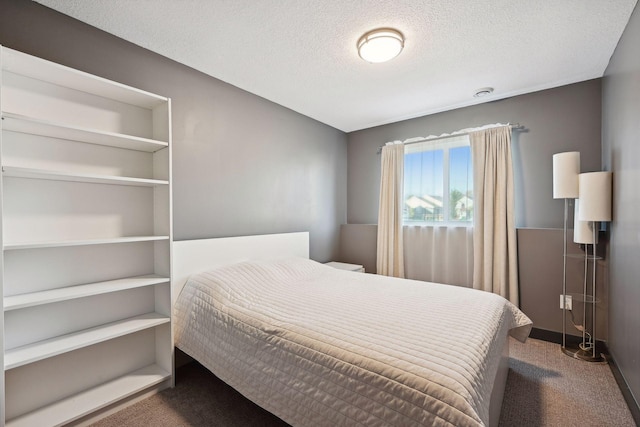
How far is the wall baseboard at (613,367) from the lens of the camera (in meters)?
1.67

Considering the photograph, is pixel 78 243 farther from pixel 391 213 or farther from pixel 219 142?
pixel 391 213

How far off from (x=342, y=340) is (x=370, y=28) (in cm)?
191

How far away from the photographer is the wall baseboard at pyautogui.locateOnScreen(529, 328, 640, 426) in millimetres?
1671

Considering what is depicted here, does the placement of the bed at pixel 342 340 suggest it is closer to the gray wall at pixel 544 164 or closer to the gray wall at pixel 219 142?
the gray wall at pixel 219 142

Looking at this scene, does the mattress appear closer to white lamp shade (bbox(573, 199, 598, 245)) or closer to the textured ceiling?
white lamp shade (bbox(573, 199, 598, 245))

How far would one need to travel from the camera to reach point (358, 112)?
343 centimetres

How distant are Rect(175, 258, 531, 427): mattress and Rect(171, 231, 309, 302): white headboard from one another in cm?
15

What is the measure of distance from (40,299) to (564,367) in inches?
139

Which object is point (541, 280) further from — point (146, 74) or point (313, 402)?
point (146, 74)

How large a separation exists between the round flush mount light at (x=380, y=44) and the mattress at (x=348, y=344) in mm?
1720

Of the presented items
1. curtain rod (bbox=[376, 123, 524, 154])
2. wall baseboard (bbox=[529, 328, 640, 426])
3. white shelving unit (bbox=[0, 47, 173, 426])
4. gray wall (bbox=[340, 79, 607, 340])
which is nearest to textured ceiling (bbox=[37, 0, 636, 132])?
gray wall (bbox=[340, 79, 607, 340])

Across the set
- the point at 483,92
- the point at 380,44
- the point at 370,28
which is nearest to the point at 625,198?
the point at 483,92

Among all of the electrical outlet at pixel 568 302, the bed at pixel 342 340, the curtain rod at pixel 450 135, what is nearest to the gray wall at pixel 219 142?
the bed at pixel 342 340

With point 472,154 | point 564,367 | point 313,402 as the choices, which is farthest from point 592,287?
point 313,402
